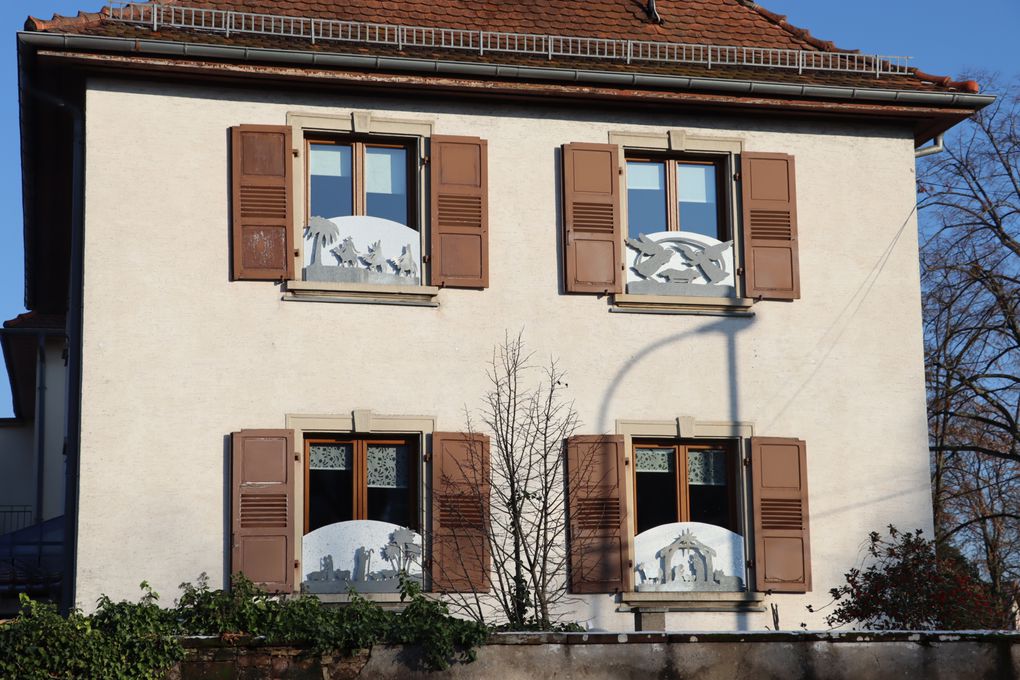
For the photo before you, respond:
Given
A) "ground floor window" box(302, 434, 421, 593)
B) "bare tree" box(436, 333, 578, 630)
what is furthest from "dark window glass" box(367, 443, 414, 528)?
"bare tree" box(436, 333, 578, 630)

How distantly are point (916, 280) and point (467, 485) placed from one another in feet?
17.2

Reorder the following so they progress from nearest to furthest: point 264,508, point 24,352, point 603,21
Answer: point 264,508 < point 603,21 < point 24,352

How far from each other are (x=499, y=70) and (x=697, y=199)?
98.5 inches

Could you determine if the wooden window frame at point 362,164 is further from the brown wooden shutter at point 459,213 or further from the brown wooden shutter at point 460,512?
the brown wooden shutter at point 460,512

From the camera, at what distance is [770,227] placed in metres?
16.0

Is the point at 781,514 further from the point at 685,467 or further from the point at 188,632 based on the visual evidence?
the point at 188,632

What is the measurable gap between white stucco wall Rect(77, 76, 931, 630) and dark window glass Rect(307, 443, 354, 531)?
457 millimetres

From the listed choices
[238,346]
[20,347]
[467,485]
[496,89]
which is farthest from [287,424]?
[20,347]

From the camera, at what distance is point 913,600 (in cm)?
1413

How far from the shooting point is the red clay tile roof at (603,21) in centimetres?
1609

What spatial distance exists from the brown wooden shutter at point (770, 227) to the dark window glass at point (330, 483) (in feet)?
14.2

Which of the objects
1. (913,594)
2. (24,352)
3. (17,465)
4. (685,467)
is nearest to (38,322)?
(24,352)

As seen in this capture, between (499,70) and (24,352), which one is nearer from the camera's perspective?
(499,70)

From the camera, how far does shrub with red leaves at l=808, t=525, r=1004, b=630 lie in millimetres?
13945
